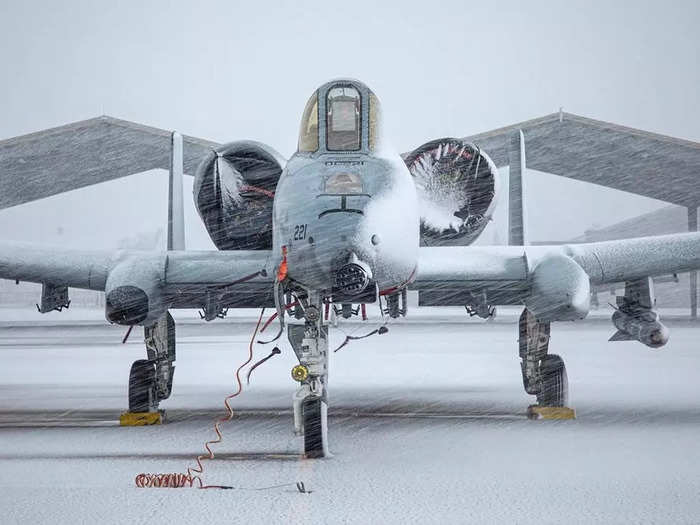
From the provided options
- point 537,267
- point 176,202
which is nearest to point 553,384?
point 537,267

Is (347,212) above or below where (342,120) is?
below

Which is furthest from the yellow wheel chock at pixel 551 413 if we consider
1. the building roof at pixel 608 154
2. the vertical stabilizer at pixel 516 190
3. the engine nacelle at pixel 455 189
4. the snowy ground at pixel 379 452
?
the building roof at pixel 608 154

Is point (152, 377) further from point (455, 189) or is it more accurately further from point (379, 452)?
point (455, 189)

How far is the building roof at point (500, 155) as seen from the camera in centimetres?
3262

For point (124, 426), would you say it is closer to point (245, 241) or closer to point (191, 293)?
point (191, 293)

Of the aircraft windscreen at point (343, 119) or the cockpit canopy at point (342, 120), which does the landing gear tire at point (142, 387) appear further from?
the aircraft windscreen at point (343, 119)

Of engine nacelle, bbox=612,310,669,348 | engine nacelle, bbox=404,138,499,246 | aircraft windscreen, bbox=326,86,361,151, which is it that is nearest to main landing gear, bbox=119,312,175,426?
engine nacelle, bbox=404,138,499,246

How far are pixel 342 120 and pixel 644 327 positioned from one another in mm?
4606

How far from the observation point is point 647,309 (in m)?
11.4

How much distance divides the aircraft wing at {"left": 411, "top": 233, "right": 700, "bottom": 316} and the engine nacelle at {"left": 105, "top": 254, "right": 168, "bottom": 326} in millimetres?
2642

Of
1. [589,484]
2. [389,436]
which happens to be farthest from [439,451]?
[589,484]

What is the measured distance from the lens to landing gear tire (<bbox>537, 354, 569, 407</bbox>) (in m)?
11.0

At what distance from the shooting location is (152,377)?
37.1 ft

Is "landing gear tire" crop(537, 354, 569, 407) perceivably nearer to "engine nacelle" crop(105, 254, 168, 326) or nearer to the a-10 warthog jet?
the a-10 warthog jet
